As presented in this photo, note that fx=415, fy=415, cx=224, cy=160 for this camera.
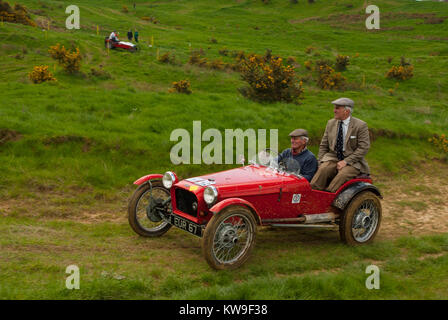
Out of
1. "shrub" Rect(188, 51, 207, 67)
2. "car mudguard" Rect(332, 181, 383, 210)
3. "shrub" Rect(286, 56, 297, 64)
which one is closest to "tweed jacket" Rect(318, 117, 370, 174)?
"car mudguard" Rect(332, 181, 383, 210)

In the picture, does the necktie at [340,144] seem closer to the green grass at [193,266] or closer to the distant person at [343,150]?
the distant person at [343,150]

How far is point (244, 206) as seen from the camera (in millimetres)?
6070

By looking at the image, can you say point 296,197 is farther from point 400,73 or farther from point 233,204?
point 400,73

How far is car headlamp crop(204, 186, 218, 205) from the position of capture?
19.5ft

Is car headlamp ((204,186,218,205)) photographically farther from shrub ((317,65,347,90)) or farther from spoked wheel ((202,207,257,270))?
shrub ((317,65,347,90))

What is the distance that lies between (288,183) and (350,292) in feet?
6.58

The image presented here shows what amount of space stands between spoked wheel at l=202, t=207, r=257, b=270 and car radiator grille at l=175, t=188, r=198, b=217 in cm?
62

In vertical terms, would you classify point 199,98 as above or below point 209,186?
above

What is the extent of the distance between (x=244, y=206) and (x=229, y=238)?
510 millimetres

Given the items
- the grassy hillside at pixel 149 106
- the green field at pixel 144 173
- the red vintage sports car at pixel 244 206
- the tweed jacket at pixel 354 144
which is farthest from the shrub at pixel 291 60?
the red vintage sports car at pixel 244 206

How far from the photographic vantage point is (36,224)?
7.54 meters

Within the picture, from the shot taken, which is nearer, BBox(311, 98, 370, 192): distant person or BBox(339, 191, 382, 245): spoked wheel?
BBox(339, 191, 382, 245): spoked wheel
